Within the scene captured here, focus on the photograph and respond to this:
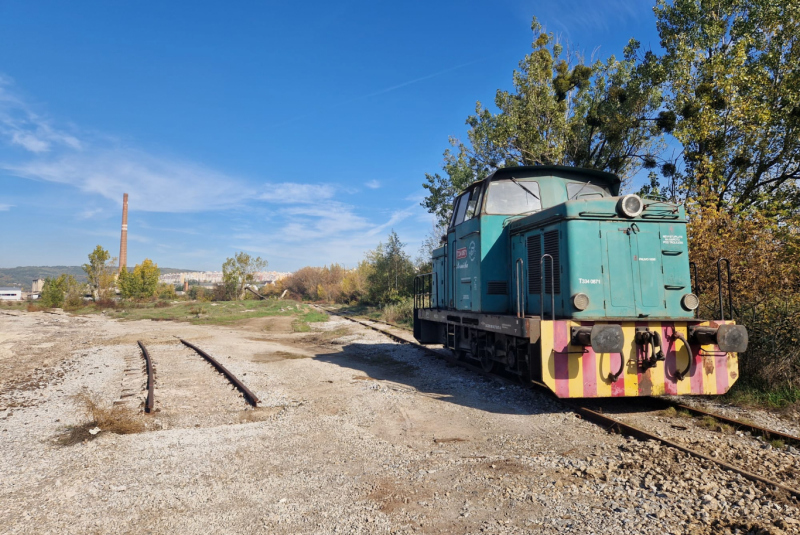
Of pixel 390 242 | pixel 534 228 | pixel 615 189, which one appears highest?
pixel 390 242

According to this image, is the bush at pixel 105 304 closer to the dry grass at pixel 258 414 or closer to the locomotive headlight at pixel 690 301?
the dry grass at pixel 258 414

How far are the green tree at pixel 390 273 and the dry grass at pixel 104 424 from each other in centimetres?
2372

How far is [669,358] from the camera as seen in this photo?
559 centimetres

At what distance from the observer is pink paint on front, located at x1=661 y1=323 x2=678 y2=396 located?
558cm

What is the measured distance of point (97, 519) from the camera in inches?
124

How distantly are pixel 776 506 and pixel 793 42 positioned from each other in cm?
1242

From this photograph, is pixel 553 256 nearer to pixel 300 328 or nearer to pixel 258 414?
pixel 258 414

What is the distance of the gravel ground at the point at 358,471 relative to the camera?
10.0 ft

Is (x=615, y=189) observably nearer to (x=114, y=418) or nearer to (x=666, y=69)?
(x=114, y=418)

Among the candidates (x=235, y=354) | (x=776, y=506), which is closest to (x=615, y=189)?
(x=776, y=506)

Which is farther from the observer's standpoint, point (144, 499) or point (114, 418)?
point (114, 418)

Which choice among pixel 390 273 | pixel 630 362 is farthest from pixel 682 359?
pixel 390 273

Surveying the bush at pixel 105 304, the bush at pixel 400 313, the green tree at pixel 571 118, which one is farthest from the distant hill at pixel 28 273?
the green tree at pixel 571 118

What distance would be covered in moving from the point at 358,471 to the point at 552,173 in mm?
5256
